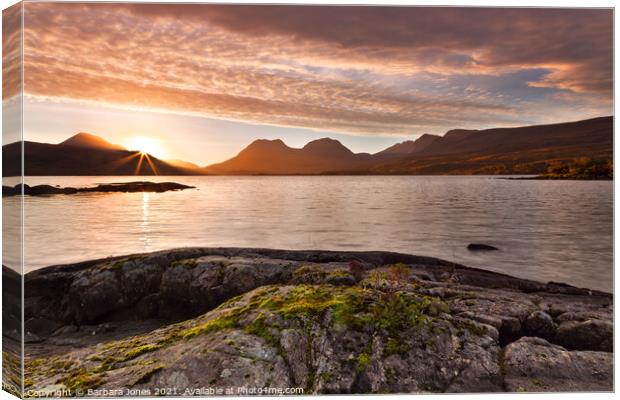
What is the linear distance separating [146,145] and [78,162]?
154 cm

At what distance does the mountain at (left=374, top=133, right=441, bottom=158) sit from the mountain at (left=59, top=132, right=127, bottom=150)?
6.58 metres

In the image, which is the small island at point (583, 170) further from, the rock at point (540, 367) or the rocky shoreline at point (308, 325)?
the rock at point (540, 367)

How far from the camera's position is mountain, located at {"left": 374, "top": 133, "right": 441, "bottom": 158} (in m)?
11.4

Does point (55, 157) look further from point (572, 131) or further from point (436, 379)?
point (572, 131)

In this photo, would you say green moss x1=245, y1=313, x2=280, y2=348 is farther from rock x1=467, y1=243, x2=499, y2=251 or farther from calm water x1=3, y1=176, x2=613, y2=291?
rock x1=467, y1=243, x2=499, y2=251

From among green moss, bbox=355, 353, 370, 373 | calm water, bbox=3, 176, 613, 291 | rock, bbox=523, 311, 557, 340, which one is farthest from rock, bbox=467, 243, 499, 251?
green moss, bbox=355, 353, 370, 373

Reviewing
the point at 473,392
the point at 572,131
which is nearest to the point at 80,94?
the point at 473,392

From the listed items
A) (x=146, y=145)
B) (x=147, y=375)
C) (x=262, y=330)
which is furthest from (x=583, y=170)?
(x=147, y=375)

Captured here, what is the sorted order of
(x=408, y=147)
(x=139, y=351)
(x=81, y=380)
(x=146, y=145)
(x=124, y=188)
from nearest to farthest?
(x=81, y=380) → (x=139, y=351) → (x=146, y=145) → (x=124, y=188) → (x=408, y=147)

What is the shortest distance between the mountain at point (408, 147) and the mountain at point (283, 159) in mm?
1169

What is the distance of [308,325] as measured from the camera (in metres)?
8.68

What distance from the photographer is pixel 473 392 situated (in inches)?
325

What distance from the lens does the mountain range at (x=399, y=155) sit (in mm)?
10516

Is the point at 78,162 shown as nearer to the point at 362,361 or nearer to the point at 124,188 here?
the point at 124,188
